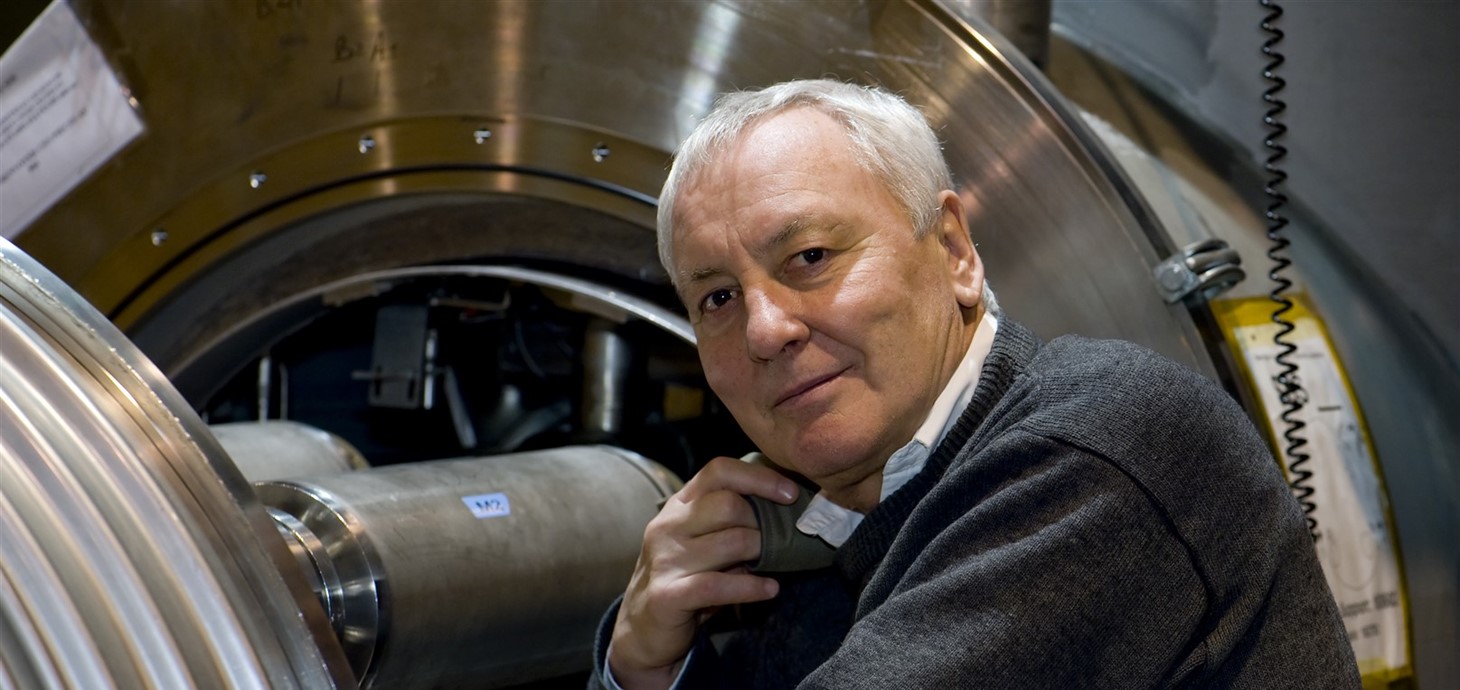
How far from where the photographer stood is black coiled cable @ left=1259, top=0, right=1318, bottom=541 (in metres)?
1.21

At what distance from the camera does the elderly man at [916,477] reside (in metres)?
0.82

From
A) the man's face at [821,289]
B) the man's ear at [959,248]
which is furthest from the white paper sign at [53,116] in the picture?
the man's ear at [959,248]

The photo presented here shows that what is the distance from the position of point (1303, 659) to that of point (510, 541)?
1.96 ft

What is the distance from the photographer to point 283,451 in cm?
136

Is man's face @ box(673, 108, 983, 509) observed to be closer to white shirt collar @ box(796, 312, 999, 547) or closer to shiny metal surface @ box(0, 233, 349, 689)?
white shirt collar @ box(796, 312, 999, 547)

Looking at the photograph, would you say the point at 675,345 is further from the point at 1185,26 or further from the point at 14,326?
the point at 14,326

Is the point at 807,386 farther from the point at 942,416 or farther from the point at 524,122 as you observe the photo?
the point at 524,122

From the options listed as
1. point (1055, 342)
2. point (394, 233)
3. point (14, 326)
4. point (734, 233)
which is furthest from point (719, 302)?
point (14, 326)

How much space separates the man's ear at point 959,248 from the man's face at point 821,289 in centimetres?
4

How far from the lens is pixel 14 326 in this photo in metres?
0.68

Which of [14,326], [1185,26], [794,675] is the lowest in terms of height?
[794,675]

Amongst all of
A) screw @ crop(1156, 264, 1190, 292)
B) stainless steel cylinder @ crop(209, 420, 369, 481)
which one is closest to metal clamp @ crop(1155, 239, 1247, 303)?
screw @ crop(1156, 264, 1190, 292)

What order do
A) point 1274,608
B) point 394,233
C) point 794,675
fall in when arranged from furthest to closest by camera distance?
point 394,233 < point 794,675 < point 1274,608

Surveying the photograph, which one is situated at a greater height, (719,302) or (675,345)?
(719,302)
